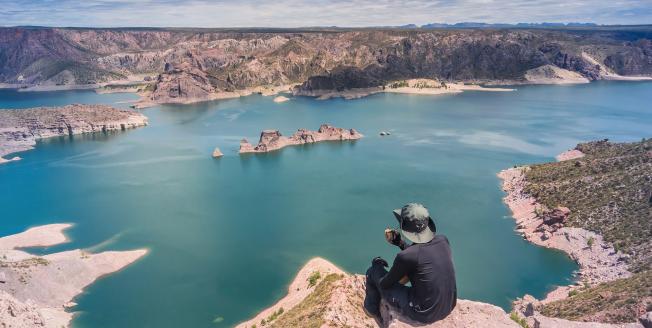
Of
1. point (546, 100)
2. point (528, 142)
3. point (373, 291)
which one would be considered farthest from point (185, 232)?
point (546, 100)

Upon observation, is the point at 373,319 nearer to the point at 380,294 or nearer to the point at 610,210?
the point at 380,294

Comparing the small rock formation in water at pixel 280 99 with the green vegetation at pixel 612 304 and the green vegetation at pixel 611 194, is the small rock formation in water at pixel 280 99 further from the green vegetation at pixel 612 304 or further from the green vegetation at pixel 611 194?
the green vegetation at pixel 612 304

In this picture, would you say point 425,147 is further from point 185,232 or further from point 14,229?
point 14,229

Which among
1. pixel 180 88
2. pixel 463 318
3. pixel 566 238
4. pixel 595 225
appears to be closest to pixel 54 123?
pixel 180 88

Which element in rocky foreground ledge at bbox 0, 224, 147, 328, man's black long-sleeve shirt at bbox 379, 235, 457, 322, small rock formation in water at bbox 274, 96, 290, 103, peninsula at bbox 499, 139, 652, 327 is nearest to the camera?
man's black long-sleeve shirt at bbox 379, 235, 457, 322

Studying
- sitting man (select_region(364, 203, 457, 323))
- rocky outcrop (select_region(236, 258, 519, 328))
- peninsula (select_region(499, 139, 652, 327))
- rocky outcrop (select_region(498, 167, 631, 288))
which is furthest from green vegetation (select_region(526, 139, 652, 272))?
sitting man (select_region(364, 203, 457, 323))

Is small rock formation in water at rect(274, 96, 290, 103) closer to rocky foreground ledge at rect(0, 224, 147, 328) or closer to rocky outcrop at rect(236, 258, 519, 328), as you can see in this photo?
rocky foreground ledge at rect(0, 224, 147, 328)

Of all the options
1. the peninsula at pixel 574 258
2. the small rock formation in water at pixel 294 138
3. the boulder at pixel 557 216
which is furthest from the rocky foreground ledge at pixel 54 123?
the boulder at pixel 557 216
